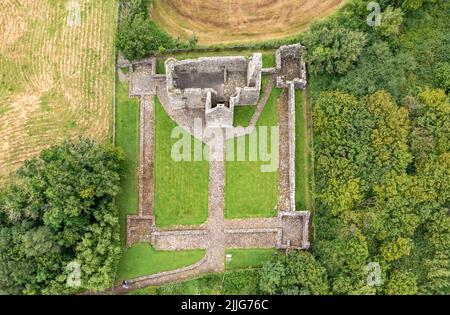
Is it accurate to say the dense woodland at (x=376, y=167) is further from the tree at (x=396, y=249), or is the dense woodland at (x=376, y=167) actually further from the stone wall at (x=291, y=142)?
the stone wall at (x=291, y=142)

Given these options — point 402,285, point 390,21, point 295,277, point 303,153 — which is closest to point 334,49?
point 390,21

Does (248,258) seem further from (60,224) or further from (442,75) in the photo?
(442,75)

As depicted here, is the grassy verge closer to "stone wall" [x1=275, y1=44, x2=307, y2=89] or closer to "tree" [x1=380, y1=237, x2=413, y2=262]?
"tree" [x1=380, y1=237, x2=413, y2=262]

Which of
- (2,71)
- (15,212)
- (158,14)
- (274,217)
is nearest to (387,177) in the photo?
(274,217)

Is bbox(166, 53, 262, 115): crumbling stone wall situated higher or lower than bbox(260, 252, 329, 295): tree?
higher

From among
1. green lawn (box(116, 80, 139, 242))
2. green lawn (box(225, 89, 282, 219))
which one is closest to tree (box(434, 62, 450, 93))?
green lawn (box(225, 89, 282, 219))

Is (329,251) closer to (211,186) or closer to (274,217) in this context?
(274,217)
